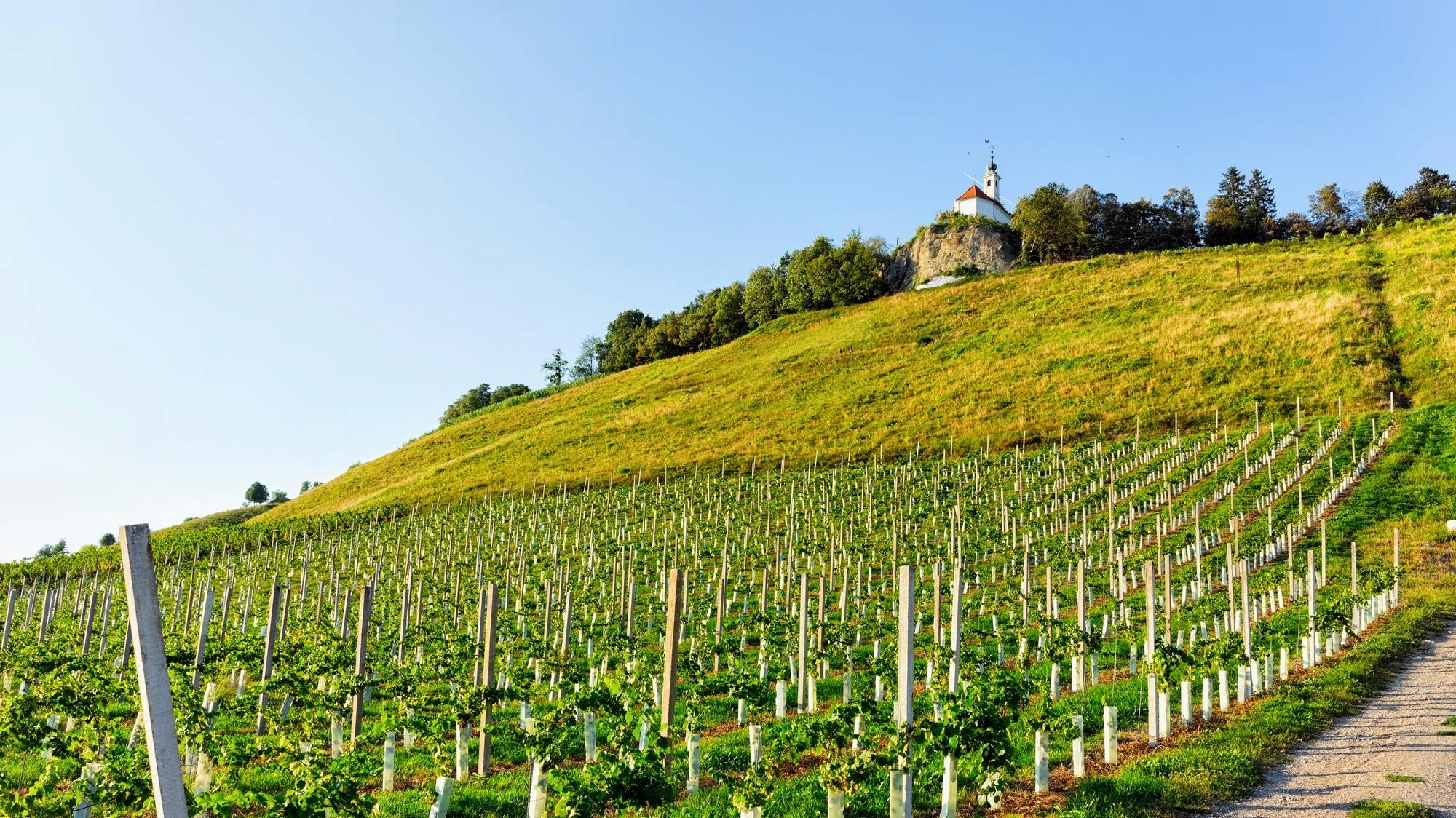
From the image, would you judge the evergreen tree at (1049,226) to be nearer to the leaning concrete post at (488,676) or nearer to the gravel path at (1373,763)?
the gravel path at (1373,763)

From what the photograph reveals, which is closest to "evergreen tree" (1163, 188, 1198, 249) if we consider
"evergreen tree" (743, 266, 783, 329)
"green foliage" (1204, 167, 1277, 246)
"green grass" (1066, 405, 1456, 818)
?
"green foliage" (1204, 167, 1277, 246)

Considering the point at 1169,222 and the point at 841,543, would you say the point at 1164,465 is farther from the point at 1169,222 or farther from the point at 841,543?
the point at 1169,222

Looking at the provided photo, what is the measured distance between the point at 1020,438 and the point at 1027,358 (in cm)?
1836

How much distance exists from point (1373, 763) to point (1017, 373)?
57.2 metres

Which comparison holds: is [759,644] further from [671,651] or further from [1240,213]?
[1240,213]

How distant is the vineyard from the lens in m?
10.3

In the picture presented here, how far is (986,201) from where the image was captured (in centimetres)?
13038

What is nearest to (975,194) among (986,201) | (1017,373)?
(986,201)

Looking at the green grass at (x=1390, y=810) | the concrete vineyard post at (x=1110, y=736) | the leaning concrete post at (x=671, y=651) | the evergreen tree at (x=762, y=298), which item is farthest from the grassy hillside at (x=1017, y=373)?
the green grass at (x=1390, y=810)

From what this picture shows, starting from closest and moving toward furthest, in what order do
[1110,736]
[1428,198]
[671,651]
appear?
[1110,736] → [671,651] → [1428,198]

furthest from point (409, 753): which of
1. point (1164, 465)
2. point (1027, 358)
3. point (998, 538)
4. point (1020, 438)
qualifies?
point (1027, 358)

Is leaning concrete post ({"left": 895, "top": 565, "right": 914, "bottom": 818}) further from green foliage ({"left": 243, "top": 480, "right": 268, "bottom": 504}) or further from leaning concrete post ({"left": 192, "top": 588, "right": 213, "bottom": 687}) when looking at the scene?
green foliage ({"left": 243, "top": 480, "right": 268, "bottom": 504})

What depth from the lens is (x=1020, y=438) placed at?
5375 centimetres

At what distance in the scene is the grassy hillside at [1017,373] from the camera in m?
55.6
